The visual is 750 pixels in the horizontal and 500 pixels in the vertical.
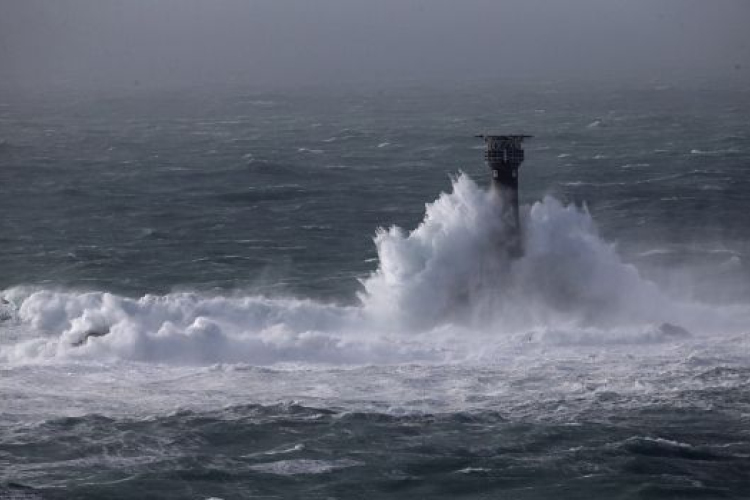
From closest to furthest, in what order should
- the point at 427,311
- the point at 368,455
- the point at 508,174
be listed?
the point at 368,455 → the point at 427,311 → the point at 508,174

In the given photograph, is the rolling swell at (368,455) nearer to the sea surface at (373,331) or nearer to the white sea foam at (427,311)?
the sea surface at (373,331)

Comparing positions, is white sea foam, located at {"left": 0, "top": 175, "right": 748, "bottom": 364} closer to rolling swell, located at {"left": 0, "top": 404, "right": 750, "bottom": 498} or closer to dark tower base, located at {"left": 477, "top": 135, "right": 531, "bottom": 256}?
dark tower base, located at {"left": 477, "top": 135, "right": 531, "bottom": 256}

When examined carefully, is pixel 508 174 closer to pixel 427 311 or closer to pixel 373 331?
pixel 427 311

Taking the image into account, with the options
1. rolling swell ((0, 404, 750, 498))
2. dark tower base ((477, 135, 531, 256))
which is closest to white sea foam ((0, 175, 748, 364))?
dark tower base ((477, 135, 531, 256))

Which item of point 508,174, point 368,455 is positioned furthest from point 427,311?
point 368,455

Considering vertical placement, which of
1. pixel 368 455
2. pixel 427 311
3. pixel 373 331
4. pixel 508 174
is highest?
pixel 508 174

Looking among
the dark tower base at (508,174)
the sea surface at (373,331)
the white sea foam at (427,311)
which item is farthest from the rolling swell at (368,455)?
the dark tower base at (508,174)
